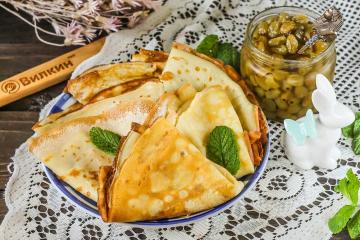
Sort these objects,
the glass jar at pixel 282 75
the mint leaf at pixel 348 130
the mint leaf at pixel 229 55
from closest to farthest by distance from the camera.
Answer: the glass jar at pixel 282 75, the mint leaf at pixel 348 130, the mint leaf at pixel 229 55

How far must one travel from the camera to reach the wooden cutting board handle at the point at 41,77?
1.98 m

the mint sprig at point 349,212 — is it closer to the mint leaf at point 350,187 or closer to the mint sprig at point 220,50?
the mint leaf at point 350,187

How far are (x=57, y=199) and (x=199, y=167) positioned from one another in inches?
17.6

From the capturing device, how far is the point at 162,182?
1510 millimetres

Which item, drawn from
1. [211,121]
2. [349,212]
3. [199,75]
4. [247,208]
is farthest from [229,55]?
[349,212]

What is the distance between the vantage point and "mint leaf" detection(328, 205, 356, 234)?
162 centimetres

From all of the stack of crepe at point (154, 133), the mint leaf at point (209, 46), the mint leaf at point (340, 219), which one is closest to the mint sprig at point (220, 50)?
the mint leaf at point (209, 46)

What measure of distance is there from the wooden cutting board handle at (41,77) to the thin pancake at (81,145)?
0.36 m

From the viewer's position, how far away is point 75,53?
81.8 inches

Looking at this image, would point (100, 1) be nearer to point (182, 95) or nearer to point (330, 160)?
point (182, 95)

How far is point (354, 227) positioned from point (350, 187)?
0.10m

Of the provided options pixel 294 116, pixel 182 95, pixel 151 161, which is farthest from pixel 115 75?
pixel 294 116

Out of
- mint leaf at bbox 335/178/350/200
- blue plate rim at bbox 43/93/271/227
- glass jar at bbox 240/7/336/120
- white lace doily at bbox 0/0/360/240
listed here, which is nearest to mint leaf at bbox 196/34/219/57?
glass jar at bbox 240/7/336/120

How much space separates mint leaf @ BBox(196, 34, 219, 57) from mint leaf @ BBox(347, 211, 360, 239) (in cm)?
63
